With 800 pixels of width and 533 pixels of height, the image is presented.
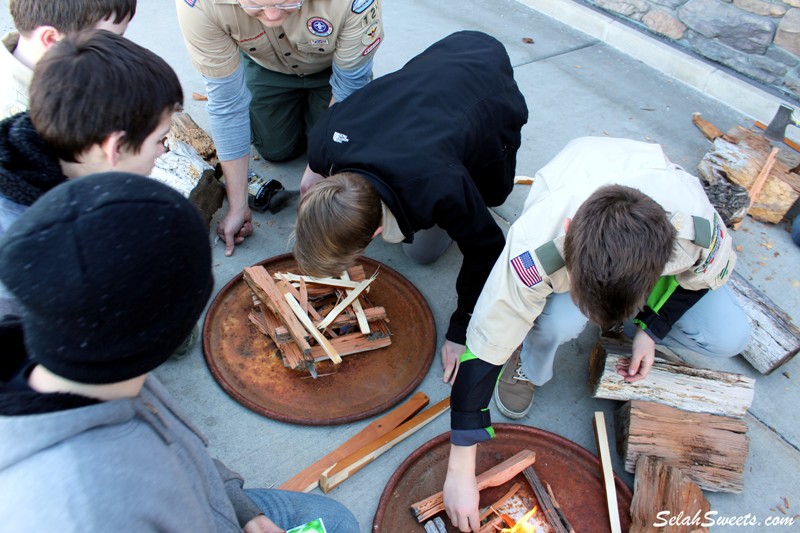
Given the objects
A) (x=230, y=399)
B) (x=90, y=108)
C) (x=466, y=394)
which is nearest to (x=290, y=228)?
(x=230, y=399)

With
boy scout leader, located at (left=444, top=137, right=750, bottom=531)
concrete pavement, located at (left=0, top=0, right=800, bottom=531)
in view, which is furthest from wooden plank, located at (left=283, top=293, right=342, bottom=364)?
boy scout leader, located at (left=444, top=137, right=750, bottom=531)

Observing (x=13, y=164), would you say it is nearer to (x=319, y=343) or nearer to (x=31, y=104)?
(x=31, y=104)

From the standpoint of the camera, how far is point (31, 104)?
1.55 m

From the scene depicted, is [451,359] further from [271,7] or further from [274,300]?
[271,7]

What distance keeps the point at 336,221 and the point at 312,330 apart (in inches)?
28.7

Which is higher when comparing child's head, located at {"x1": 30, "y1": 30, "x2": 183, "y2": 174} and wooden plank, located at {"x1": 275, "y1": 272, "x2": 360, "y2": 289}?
child's head, located at {"x1": 30, "y1": 30, "x2": 183, "y2": 174}

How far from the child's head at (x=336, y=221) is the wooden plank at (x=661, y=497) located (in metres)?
1.40

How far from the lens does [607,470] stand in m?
2.33

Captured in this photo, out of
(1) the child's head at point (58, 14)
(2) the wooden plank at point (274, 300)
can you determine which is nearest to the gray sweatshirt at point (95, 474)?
(2) the wooden plank at point (274, 300)

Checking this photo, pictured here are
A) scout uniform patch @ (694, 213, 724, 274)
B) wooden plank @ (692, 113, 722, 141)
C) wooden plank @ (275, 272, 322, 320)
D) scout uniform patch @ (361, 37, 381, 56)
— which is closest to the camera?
scout uniform patch @ (694, 213, 724, 274)

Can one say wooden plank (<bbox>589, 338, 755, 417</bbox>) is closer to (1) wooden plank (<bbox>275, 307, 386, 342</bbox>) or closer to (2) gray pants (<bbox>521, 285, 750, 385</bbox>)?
(2) gray pants (<bbox>521, 285, 750, 385</bbox>)

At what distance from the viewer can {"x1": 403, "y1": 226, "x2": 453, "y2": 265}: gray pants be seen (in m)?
3.07

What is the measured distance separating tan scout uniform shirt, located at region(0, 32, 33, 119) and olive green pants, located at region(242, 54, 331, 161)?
1533 millimetres

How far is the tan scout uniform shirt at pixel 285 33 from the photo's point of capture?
8.79 ft
